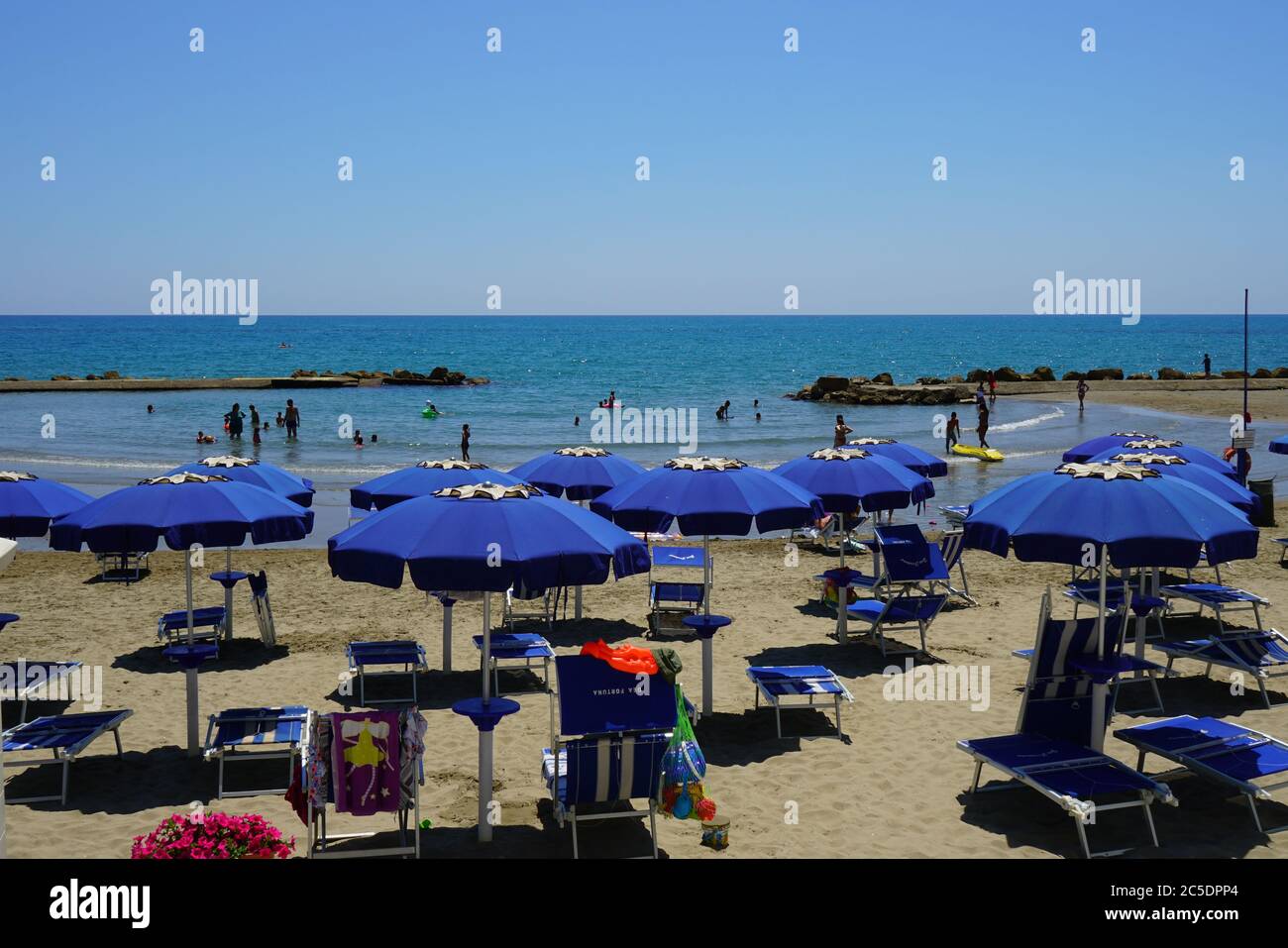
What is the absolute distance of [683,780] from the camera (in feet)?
23.7

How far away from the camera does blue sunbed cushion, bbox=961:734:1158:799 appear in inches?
283

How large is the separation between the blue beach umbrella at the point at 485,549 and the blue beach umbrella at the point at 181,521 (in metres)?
1.95

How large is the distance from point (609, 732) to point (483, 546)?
1.47 metres

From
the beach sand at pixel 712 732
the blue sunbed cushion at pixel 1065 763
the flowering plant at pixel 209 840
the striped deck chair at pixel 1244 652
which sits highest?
the flowering plant at pixel 209 840

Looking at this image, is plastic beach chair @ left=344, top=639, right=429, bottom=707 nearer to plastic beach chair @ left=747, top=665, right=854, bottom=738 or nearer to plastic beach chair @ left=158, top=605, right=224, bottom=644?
plastic beach chair @ left=158, top=605, right=224, bottom=644

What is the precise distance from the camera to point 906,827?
24.7 ft

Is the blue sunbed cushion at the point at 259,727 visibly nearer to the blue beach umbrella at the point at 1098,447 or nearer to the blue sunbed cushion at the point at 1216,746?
the blue sunbed cushion at the point at 1216,746

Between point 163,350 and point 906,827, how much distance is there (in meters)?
133

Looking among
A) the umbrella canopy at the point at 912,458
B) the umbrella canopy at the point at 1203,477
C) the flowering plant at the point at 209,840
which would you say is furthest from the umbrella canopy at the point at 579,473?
the flowering plant at the point at 209,840

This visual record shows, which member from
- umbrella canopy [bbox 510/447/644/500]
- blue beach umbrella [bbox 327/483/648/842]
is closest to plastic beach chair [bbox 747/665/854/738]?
blue beach umbrella [bbox 327/483/648/842]

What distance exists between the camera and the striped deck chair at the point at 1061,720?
755cm

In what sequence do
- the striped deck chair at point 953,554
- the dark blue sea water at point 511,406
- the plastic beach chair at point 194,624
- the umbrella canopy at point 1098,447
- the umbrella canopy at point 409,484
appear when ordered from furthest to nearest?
the dark blue sea water at point 511,406 < the umbrella canopy at point 1098,447 < the striped deck chair at point 953,554 < the plastic beach chair at point 194,624 < the umbrella canopy at point 409,484

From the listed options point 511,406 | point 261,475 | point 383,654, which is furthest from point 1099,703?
point 511,406

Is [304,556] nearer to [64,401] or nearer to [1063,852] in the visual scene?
[1063,852]
